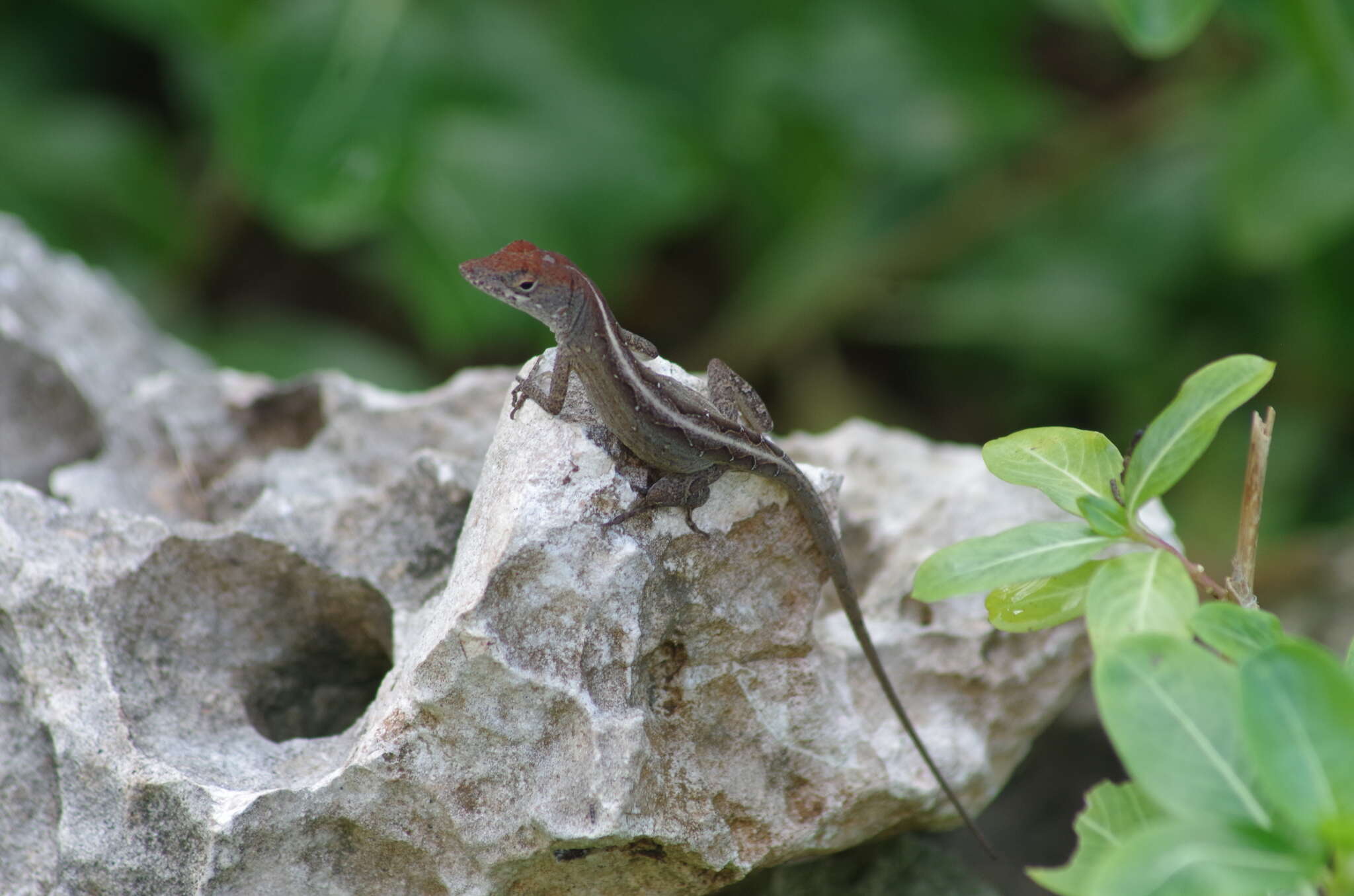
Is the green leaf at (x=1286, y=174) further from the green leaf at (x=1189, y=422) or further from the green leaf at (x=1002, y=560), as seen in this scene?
the green leaf at (x=1002, y=560)

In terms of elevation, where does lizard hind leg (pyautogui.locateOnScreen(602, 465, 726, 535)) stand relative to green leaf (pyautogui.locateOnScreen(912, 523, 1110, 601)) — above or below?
above

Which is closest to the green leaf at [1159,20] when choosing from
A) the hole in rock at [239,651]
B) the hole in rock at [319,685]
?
the hole in rock at [239,651]

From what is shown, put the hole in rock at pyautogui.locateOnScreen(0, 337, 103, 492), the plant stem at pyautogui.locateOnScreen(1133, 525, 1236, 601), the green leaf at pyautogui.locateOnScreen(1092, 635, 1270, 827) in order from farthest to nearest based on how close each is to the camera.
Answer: the hole in rock at pyautogui.locateOnScreen(0, 337, 103, 492)
the plant stem at pyautogui.locateOnScreen(1133, 525, 1236, 601)
the green leaf at pyautogui.locateOnScreen(1092, 635, 1270, 827)

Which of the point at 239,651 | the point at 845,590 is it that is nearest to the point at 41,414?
the point at 239,651

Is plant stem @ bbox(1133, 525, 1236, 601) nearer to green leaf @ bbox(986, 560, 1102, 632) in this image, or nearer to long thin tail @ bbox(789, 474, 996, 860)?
green leaf @ bbox(986, 560, 1102, 632)

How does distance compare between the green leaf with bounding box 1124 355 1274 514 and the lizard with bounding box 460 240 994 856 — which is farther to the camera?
the lizard with bounding box 460 240 994 856

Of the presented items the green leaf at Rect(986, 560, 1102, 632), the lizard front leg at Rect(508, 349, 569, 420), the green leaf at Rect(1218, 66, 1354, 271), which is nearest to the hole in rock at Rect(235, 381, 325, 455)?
the lizard front leg at Rect(508, 349, 569, 420)

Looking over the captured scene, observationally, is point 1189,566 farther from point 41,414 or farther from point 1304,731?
point 41,414
